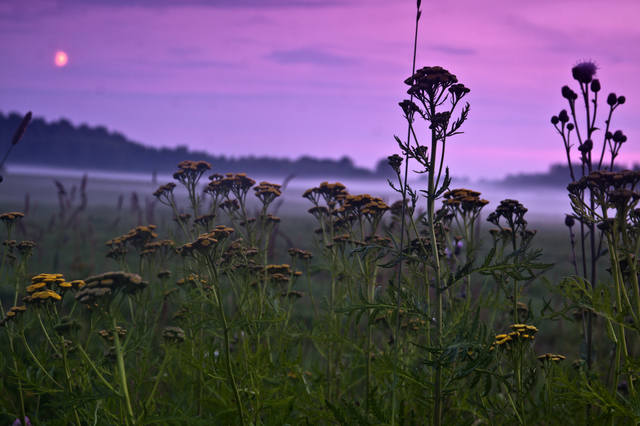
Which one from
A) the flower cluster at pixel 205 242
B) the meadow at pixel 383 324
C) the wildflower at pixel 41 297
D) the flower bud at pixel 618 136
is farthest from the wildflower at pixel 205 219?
the flower bud at pixel 618 136

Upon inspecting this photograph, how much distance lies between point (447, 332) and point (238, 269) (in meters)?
2.15

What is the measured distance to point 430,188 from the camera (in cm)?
300

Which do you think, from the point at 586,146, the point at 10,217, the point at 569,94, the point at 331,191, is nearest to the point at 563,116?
the point at 569,94

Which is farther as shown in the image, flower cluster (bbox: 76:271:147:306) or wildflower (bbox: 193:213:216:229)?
wildflower (bbox: 193:213:216:229)

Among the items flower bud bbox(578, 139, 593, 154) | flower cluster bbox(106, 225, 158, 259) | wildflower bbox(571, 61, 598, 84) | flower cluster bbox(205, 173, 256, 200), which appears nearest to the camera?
wildflower bbox(571, 61, 598, 84)

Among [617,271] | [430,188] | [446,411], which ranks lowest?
[446,411]

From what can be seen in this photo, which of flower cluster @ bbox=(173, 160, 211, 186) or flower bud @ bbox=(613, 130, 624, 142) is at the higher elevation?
flower bud @ bbox=(613, 130, 624, 142)

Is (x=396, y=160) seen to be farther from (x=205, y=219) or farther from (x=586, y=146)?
(x=205, y=219)

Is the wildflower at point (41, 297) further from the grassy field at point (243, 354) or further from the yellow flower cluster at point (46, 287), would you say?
the grassy field at point (243, 354)

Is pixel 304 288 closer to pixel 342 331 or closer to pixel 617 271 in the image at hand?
pixel 342 331

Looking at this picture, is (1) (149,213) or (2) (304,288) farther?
(2) (304,288)

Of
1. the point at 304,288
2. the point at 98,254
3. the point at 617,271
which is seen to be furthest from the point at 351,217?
the point at 98,254

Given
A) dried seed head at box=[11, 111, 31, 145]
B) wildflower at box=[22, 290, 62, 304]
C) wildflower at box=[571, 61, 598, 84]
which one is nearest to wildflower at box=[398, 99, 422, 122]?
wildflower at box=[571, 61, 598, 84]

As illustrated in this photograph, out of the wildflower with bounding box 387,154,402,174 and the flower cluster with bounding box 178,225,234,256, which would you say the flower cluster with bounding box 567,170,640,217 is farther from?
the flower cluster with bounding box 178,225,234,256
